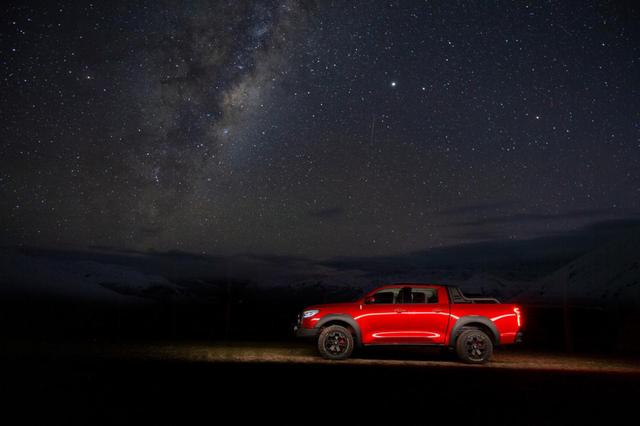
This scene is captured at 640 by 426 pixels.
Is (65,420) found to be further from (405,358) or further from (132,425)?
(405,358)

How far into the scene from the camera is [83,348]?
15.2m

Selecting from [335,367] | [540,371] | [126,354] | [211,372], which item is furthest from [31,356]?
[540,371]

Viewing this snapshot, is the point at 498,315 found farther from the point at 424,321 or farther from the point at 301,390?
the point at 301,390

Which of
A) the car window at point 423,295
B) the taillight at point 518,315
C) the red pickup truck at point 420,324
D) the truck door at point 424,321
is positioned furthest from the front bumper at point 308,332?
the taillight at point 518,315

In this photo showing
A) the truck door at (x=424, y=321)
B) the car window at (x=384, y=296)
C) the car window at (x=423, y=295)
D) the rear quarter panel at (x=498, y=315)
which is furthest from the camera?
the car window at (x=384, y=296)

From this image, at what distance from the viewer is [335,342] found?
13.3 meters

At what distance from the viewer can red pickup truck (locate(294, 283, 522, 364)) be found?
13062 millimetres

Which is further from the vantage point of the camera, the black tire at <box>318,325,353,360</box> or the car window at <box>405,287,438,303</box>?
the car window at <box>405,287,438,303</box>

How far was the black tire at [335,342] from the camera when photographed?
43.4 feet

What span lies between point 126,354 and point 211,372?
410 cm

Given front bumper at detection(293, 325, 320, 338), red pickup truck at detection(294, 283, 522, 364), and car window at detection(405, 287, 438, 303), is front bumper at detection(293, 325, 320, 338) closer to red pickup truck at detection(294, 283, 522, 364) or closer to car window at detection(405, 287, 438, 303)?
red pickup truck at detection(294, 283, 522, 364)

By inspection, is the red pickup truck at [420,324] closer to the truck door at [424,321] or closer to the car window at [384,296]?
the truck door at [424,321]

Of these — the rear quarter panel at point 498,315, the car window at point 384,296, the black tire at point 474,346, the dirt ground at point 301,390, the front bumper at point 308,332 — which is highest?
the car window at point 384,296

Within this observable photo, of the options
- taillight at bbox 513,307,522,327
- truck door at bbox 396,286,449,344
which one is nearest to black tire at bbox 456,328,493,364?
truck door at bbox 396,286,449,344
